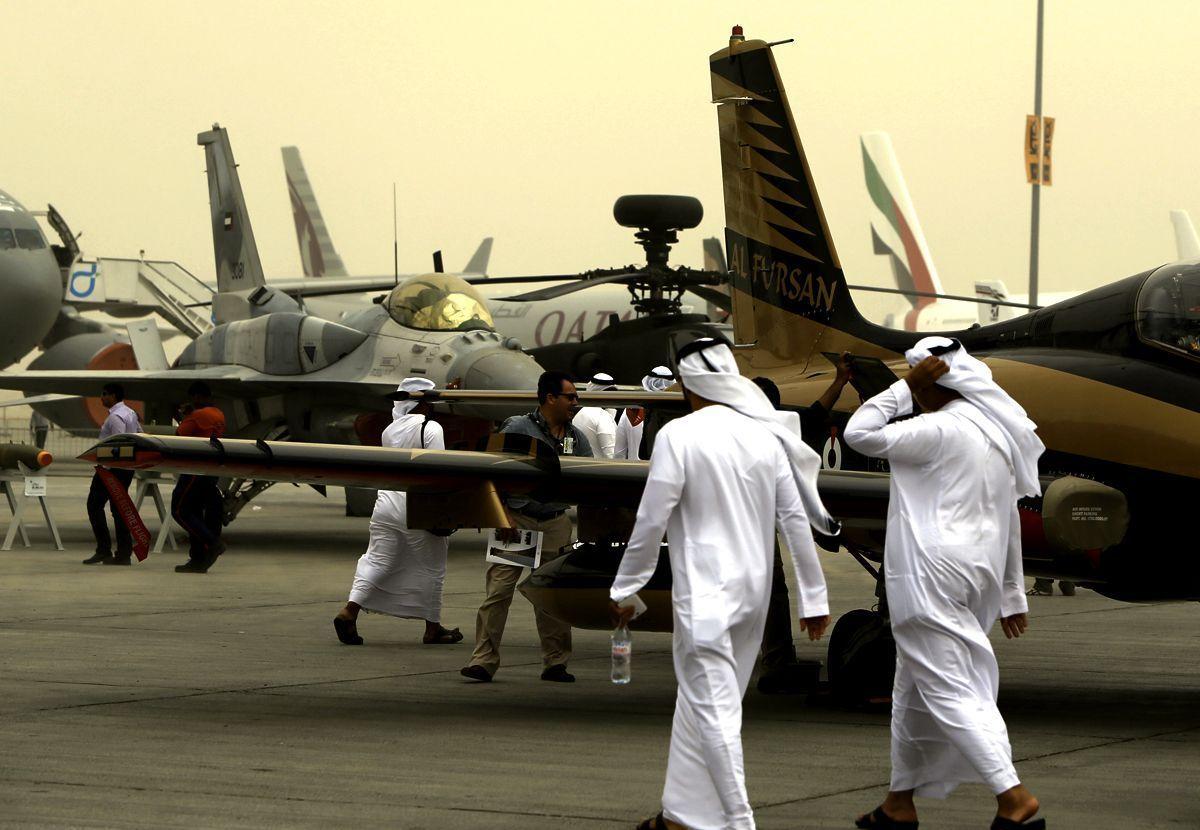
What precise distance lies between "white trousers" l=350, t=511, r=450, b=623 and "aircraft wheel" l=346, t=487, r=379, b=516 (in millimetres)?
13934

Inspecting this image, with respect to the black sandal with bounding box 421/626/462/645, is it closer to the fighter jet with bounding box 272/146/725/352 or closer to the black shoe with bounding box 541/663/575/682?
the black shoe with bounding box 541/663/575/682

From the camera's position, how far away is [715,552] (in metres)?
6.24

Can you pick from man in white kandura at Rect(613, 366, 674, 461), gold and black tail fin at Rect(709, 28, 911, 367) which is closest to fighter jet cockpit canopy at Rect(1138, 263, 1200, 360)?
gold and black tail fin at Rect(709, 28, 911, 367)

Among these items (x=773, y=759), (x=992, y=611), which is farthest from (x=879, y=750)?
(x=992, y=611)

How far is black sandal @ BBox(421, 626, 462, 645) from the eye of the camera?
12945 millimetres

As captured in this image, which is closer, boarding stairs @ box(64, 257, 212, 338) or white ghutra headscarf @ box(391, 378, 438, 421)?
white ghutra headscarf @ box(391, 378, 438, 421)

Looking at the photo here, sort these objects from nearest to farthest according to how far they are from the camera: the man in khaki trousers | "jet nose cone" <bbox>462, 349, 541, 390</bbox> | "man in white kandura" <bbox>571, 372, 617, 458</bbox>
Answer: the man in khaki trousers
"man in white kandura" <bbox>571, 372, 617, 458</bbox>
"jet nose cone" <bbox>462, 349, 541, 390</bbox>

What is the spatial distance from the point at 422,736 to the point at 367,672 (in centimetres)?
260

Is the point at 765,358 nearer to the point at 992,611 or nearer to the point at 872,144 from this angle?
the point at 992,611

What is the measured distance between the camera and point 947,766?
6.68 metres

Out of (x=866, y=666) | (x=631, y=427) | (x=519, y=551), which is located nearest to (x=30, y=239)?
(x=631, y=427)

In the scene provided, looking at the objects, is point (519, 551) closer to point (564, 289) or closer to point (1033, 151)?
point (564, 289)

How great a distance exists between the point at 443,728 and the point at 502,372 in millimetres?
11652

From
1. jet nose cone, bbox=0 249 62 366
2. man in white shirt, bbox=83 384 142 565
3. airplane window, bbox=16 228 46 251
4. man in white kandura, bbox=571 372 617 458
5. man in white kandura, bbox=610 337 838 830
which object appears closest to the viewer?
man in white kandura, bbox=610 337 838 830
